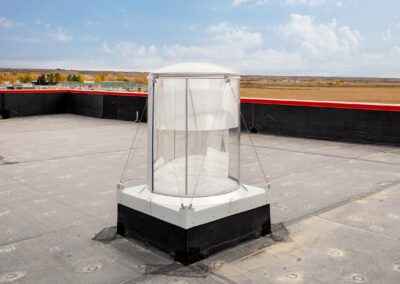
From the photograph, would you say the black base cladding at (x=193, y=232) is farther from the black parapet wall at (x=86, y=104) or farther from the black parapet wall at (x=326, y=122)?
the black parapet wall at (x=86, y=104)

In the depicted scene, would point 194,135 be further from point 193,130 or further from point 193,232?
point 193,232

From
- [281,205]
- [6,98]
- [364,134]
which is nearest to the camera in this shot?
[281,205]

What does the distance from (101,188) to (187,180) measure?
3072 mm

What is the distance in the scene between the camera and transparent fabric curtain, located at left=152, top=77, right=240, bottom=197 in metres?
4.45

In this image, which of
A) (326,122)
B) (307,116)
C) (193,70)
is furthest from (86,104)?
(193,70)

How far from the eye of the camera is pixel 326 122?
1361 centimetres

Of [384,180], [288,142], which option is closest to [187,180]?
[384,180]

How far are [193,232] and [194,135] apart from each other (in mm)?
1052

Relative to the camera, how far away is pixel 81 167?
30.0 ft

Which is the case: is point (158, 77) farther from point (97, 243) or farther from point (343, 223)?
point (343, 223)

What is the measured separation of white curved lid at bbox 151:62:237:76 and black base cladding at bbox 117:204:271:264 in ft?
4.94

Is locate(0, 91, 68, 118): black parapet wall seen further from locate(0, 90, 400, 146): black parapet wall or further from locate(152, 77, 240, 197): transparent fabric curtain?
locate(152, 77, 240, 197): transparent fabric curtain

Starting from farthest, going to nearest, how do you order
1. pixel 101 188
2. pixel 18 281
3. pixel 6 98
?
pixel 6 98
pixel 101 188
pixel 18 281

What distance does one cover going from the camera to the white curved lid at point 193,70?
4.41 metres
